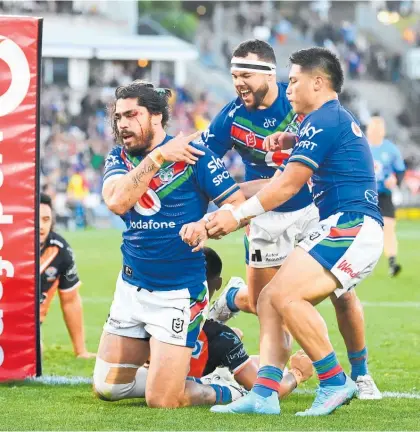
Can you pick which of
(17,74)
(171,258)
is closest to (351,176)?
(171,258)

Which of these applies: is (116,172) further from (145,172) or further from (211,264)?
(211,264)

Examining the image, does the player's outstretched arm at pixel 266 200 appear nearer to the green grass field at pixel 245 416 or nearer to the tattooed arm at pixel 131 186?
the tattooed arm at pixel 131 186

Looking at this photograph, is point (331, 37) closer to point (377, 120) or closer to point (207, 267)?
point (377, 120)

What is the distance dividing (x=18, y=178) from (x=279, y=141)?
1.80 metres

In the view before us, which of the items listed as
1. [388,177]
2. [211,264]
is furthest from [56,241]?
[388,177]

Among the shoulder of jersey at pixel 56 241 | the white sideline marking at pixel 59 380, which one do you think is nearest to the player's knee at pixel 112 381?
the white sideline marking at pixel 59 380

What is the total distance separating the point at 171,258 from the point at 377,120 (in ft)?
31.4

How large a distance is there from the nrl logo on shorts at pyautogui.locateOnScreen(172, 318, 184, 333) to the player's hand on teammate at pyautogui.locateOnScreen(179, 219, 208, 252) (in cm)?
67

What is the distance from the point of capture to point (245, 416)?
20.1 feet

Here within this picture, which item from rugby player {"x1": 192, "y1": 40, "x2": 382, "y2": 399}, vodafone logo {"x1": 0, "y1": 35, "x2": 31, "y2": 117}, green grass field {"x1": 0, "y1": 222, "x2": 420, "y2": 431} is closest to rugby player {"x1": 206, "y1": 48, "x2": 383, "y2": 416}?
green grass field {"x1": 0, "y1": 222, "x2": 420, "y2": 431}

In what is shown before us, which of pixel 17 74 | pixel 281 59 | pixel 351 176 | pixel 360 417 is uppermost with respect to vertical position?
pixel 281 59

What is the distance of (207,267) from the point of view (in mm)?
7602

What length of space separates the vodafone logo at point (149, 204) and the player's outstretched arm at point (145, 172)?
155 mm

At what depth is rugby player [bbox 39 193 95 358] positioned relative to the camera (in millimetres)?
8531
